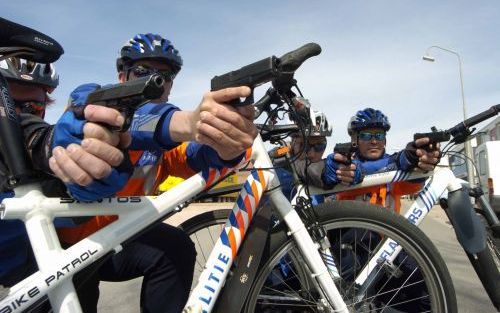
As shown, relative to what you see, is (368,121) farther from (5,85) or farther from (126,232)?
(5,85)

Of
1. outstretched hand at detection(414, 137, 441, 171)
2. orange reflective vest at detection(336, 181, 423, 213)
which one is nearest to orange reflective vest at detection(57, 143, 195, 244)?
orange reflective vest at detection(336, 181, 423, 213)

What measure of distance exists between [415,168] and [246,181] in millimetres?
1502

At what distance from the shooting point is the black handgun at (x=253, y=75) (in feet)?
4.71

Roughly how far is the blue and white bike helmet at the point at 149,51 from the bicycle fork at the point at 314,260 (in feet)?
4.09

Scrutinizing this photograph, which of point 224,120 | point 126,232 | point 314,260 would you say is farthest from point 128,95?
point 314,260

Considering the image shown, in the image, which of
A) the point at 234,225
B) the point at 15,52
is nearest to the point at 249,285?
the point at 234,225

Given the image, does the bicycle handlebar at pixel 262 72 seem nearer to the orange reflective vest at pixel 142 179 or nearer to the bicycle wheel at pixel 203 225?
the orange reflective vest at pixel 142 179

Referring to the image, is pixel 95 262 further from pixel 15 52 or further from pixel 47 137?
pixel 15 52

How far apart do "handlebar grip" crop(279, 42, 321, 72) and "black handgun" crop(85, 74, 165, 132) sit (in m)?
0.45

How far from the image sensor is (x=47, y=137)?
5.02 ft

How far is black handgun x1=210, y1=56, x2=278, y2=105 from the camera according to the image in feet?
Answer: 4.71

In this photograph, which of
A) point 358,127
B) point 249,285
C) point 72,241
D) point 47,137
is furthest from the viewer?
point 358,127

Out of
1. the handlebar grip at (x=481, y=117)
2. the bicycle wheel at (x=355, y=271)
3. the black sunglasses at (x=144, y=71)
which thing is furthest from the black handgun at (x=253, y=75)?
the handlebar grip at (x=481, y=117)

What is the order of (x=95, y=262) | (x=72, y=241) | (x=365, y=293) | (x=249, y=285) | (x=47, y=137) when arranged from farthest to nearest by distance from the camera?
1. (x=365, y=293)
2. (x=249, y=285)
3. (x=72, y=241)
4. (x=95, y=262)
5. (x=47, y=137)
